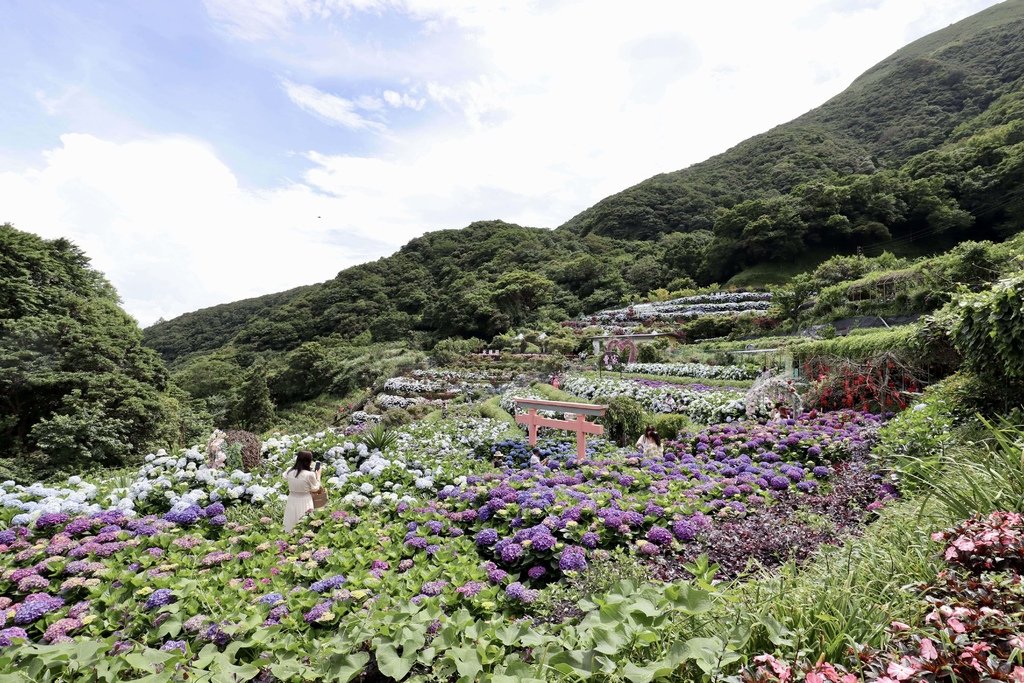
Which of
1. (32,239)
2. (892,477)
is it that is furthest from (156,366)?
(892,477)

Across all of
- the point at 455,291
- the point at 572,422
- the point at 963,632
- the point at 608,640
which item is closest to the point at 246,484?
the point at 572,422

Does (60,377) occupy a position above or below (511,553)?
above

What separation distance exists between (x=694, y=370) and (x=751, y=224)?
34182 millimetres

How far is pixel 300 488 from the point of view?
4535mm

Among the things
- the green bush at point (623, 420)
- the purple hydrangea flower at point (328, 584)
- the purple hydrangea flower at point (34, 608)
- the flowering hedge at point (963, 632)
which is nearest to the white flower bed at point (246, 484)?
the purple hydrangea flower at point (34, 608)

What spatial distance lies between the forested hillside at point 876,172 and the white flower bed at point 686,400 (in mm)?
38543

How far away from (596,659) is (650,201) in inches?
3080

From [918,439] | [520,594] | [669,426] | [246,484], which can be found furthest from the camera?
[669,426]

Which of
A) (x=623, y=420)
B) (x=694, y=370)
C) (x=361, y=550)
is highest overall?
(x=361, y=550)

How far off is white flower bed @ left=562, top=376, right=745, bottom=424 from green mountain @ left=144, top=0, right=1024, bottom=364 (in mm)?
29047

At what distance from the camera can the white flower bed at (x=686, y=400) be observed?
968 cm

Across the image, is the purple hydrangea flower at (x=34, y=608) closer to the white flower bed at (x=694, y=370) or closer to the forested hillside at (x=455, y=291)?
the white flower bed at (x=694, y=370)

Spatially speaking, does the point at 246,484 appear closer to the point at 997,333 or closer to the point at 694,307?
the point at 997,333

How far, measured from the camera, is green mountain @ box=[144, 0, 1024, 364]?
44.0 metres
